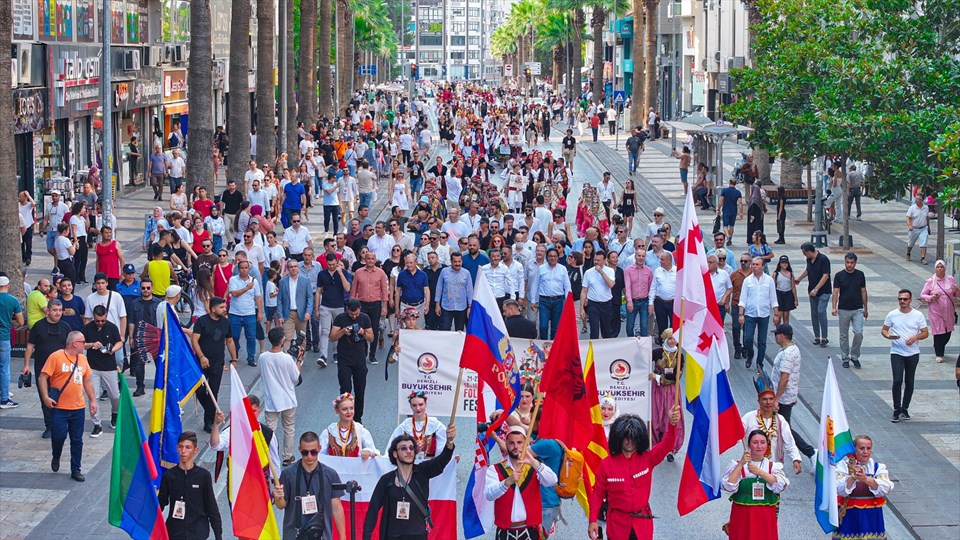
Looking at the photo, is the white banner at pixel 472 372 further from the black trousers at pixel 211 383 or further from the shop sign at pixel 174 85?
the shop sign at pixel 174 85

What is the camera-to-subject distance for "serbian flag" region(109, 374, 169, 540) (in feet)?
34.7

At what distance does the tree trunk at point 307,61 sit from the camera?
177 ft

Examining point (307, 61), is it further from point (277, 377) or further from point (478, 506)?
point (478, 506)

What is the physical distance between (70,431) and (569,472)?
5623 millimetres

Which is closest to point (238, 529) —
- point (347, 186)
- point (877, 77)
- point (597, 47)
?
point (877, 77)

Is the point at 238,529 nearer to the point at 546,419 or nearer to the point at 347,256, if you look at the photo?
the point at 546,419

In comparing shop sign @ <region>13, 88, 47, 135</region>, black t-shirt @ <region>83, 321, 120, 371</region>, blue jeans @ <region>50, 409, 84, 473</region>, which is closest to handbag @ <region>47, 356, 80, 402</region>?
blue jeans @ <region>50, 409, 84, 473</region>

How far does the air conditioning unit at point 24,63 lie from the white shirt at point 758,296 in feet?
64.5

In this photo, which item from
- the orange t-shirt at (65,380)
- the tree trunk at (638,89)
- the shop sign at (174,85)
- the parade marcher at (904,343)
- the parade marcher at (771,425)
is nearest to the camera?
the parade marcher at (771,425)

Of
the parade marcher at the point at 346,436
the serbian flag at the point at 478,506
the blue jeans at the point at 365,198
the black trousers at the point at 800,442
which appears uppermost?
the blue jeans at the point at 365,198

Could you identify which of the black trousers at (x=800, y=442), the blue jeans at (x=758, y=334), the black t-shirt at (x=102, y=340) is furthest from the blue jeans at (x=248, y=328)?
the black trousers at (x=800, y=442)

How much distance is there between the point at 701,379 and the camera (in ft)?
39.7

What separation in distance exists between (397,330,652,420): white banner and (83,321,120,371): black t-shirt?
3.20m

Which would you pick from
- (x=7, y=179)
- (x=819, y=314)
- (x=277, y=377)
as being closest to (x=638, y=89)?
(x=819, y=314)
